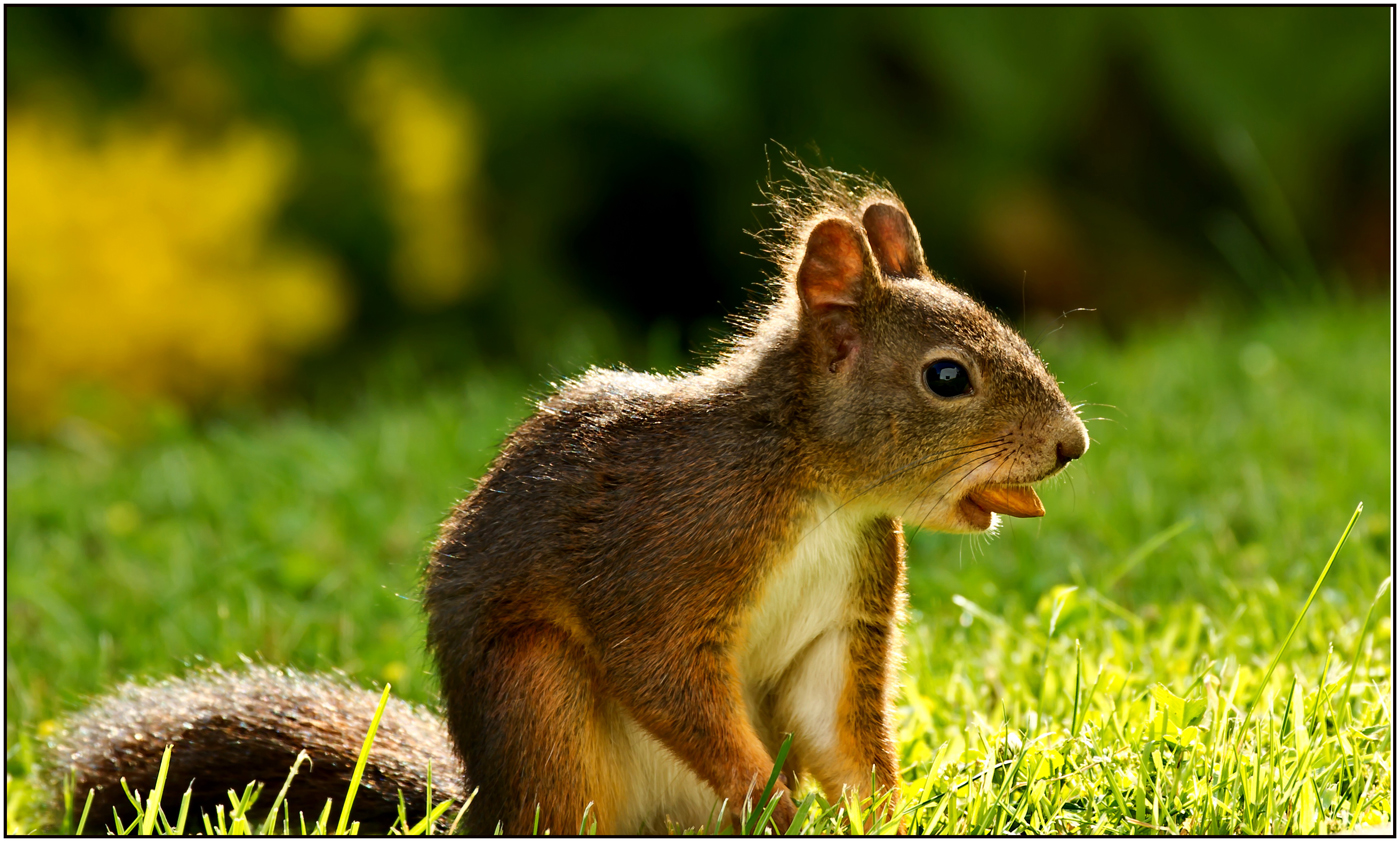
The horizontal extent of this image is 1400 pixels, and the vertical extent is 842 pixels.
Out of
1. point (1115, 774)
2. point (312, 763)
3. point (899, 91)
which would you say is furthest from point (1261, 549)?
point (899, 91)

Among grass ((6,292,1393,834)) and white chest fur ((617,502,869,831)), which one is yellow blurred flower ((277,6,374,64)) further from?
white chest fur ((617,502,869,831))

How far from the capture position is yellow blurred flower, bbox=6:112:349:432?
6.59 m

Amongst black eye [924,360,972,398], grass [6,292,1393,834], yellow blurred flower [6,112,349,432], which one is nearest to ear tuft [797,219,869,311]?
black eye [924,360,972,398]

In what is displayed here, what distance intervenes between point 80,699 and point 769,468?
1633 mm

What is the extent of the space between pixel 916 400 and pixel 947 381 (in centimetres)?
6

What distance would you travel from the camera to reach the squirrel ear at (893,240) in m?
2.67

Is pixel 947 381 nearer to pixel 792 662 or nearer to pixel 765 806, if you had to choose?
pixel 792 662

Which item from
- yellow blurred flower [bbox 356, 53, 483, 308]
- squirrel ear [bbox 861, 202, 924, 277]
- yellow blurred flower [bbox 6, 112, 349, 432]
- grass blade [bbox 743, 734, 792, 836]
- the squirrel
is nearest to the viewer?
grass blade [bbox 743, 734, 792, 836]

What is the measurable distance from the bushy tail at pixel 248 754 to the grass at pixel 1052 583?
9 cm

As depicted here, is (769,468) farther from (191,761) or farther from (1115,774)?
(191,761)

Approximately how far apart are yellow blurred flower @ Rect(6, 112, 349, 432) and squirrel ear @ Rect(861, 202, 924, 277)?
4.52m

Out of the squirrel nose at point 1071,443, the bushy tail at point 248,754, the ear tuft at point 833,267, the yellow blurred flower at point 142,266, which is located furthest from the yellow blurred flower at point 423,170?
the squirrel nose at point 1071,443

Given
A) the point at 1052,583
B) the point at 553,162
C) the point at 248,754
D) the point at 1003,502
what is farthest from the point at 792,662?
the point at 553,162

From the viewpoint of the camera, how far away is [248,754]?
2734mm
